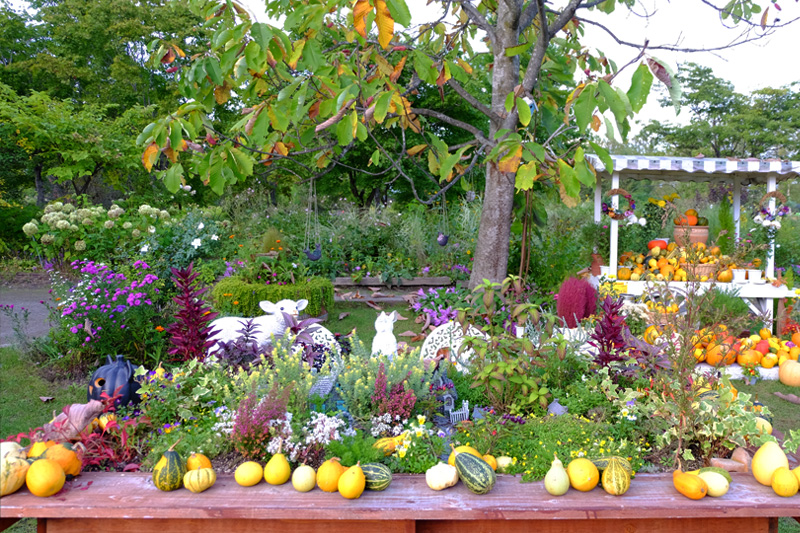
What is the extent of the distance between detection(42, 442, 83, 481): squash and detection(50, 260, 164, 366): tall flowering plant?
1.83 meters

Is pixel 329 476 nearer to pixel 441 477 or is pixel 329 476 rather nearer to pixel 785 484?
pixel 441 477

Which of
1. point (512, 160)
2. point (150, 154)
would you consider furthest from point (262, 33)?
point (512, 160)

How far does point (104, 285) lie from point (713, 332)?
4.03m

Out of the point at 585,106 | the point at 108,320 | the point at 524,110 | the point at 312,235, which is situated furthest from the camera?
the point at 312,235

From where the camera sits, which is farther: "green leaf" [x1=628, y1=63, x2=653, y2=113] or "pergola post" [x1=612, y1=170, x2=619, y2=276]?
"pergola post" [x1=612, y1=170, x2=619, y2=276]

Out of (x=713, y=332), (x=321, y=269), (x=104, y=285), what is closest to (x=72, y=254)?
(x=321, y=269)

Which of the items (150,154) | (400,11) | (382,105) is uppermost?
(400,11)

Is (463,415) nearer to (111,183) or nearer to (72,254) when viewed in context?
(72,254)

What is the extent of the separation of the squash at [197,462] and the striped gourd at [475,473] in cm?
94

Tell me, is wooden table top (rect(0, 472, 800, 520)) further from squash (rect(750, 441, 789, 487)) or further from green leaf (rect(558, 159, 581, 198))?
green leaf (rect(558, 159, 581, 198))

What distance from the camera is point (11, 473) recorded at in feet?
6.03

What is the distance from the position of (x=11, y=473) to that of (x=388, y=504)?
4.35ft

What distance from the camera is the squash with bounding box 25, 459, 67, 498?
1801 mm

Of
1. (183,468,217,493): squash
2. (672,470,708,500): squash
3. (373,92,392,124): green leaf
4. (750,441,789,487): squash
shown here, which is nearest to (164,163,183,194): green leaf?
(373,92,392,124): green leaf
